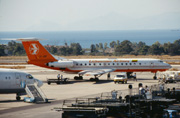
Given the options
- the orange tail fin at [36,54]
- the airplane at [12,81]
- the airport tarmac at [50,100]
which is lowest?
the airport tarmac at [50,100]

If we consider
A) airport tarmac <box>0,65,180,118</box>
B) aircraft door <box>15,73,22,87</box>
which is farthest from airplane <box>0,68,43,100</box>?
airport tarmac <box>0,65,180,118</box>

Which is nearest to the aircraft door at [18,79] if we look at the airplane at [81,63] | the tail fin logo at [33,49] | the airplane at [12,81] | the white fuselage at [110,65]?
the airplane at [12,81]

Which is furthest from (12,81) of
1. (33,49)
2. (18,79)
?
(33,49)

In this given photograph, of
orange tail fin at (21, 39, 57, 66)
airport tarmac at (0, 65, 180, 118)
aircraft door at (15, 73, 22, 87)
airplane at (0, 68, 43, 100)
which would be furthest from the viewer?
orange tail fin at (21, 39, 57, 66)

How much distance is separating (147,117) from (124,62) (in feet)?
134

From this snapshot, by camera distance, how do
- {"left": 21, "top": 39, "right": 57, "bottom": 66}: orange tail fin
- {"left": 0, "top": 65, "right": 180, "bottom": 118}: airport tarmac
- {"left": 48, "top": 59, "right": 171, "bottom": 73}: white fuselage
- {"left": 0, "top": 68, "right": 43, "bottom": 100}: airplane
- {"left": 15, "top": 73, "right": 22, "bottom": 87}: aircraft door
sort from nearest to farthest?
1. {"left": 0, "top": 65, "right": 180, "bottom": 118}: airport tarmac
2. {"left": 0, "top": 68, "right": 43, "bottom": 100}: airplane
3. {"left": 15, "top": 73, "right": 22, "bottom": 87}: aircraft door
4. {"left": 21, "top": 39, "right": 57, "bottom": 66}: orange tail fin
5. {"left": 48, "top": 59, "right": 171, "bottom": 73}: white fuselage

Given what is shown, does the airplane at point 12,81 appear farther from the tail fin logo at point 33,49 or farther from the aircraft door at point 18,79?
the tail fin logo at point 33,49

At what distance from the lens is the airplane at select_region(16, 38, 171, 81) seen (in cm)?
6519

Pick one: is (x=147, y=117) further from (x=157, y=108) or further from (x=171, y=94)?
(x=171, y=94)

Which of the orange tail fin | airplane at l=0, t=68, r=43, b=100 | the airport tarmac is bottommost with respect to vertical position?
the airport tarmac

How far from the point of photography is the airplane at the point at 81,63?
65.2 m

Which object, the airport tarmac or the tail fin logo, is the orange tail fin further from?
the airport tarmac

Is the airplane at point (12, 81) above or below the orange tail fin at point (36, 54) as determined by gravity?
below

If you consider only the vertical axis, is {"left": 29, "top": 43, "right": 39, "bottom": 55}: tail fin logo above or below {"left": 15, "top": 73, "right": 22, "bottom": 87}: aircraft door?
above
